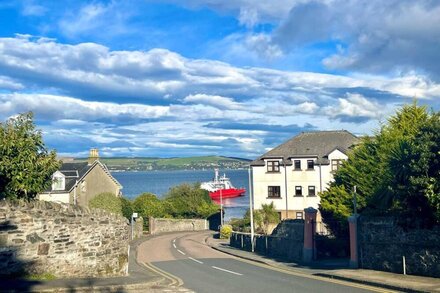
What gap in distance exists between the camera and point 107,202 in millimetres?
61094

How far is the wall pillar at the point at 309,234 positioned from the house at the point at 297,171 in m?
28.6

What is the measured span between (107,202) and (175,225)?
9698 mm

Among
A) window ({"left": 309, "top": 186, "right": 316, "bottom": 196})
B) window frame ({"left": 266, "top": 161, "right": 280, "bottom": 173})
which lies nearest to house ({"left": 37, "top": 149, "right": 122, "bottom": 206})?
window frame ({"left": 266, "top": 161, "right": 280, "bottom": 173})

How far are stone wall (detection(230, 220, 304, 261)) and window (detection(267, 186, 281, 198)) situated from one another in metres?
20.9

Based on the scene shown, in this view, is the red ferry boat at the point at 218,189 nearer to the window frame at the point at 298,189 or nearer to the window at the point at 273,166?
the window at the point at 273,166

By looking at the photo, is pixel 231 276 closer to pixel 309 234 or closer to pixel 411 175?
pixel 309 234

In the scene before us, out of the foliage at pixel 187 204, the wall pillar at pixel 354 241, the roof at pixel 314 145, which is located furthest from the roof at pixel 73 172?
the wall pillar at pixel 354 241

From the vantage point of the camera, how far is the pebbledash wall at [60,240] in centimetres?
1619

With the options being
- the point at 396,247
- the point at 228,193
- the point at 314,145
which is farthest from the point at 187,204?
the point at 228,193

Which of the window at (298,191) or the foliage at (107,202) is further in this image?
the foliage at (107,202)

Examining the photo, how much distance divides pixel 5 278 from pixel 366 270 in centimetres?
1402

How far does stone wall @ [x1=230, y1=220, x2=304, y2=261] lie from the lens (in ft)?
98.2

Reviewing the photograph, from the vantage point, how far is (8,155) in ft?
67.3

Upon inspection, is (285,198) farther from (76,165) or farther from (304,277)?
(304,277)
